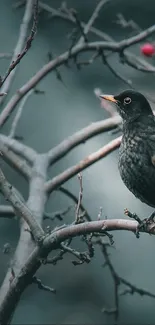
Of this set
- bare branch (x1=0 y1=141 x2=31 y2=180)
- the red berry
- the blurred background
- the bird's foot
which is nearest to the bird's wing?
the bird's foot

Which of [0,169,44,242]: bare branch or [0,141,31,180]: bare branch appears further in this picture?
[0,141,31,180]: bare branch

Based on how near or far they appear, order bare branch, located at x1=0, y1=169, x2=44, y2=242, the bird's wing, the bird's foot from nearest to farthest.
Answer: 1. the bird's foot
2. bare branch, located at x1=0, y1=169, x2=44, y2=242
3. the bird's wing

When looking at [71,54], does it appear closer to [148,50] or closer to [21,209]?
[148,50]

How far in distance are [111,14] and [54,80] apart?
0.71m

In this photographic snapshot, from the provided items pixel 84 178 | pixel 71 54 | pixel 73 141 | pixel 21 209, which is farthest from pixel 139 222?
pixel 84 178

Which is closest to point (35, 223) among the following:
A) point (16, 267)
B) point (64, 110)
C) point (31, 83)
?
point (16, 267)

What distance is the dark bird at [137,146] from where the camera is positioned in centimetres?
361

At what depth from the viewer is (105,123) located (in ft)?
14.3

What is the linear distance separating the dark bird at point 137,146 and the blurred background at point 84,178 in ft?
6.28

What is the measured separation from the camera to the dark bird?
361 cm

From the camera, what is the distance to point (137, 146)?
3664mm

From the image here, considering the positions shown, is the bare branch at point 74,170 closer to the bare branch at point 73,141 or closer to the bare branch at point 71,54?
the bare branch at point 73,141

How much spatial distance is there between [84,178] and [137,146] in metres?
2.85

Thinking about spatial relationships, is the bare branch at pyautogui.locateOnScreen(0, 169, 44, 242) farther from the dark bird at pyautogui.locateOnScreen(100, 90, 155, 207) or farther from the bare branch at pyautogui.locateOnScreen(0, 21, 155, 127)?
the bare branch at pyautogui.locateOnScreen(0, 21, 155, 127)
